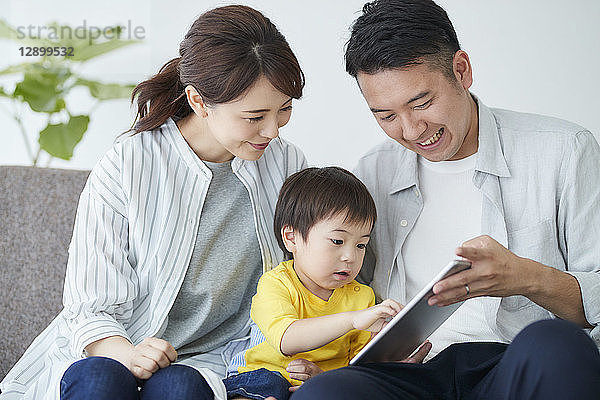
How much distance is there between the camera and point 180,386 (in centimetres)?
122

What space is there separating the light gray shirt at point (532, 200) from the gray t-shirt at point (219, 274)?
32 cm

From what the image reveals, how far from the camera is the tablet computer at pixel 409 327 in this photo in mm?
1108

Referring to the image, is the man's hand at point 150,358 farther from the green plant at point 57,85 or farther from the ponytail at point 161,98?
the green plant at point 57,85

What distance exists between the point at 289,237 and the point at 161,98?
42cm

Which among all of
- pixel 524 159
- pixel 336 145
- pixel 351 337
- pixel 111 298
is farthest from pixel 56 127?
pixel 524 159

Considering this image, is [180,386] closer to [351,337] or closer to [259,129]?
[351,337]

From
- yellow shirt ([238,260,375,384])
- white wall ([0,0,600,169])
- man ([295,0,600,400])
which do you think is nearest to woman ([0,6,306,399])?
yellow shirt ([238,260,375,384])

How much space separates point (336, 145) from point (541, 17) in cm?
69

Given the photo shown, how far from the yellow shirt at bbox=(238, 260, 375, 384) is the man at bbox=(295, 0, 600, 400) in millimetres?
130

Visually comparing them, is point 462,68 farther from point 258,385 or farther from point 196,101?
point 258,385

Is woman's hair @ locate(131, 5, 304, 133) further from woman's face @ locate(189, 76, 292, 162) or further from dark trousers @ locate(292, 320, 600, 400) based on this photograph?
dark trousers @ locate(292, 320, 600, 400)

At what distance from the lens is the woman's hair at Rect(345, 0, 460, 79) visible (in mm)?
1425

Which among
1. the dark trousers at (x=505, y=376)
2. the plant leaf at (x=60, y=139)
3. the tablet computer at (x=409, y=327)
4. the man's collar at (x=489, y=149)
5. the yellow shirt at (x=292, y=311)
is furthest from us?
the plant leaf at (x=60, y=139)

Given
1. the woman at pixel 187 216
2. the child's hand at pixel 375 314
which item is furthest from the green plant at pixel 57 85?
the child's hand at pixel 375 314
